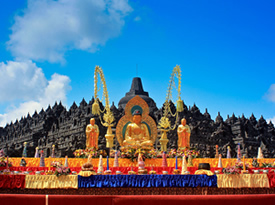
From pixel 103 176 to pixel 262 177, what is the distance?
15.1 feet

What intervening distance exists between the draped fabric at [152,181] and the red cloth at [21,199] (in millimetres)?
1686

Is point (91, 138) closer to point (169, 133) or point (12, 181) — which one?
point (12, 181)

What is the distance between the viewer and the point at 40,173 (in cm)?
952

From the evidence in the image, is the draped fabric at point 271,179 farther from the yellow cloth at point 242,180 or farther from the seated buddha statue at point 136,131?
the seated buddha statue at point 136,131

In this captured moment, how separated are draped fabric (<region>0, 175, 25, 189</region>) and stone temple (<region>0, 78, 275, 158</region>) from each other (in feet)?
71.0

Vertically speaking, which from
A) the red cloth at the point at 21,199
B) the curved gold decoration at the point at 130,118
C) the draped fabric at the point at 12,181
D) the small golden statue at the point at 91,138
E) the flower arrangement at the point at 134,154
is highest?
the curved gold decoration at the point at 130,118

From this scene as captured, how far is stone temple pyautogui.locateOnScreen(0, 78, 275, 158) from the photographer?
110ft

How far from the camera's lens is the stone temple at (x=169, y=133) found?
3348 cm

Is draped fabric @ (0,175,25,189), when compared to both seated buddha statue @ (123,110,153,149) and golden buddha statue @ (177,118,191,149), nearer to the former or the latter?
seated buddha statue @ (123,110,153,149)

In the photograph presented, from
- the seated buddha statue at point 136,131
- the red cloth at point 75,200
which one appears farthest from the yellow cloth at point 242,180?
the seated buddha statue at point 136,131

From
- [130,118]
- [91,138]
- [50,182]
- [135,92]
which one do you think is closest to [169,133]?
[135,92]

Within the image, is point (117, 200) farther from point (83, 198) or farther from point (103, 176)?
point (103, 176)

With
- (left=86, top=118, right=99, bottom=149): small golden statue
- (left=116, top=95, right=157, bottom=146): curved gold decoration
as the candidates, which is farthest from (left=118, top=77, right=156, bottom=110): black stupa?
(left=86, top=118, right=99, bottom=149): small golden statue

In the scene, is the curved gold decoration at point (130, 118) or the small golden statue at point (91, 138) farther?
the curved gold decoration at point (130, 118)
